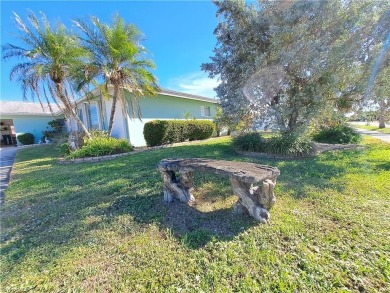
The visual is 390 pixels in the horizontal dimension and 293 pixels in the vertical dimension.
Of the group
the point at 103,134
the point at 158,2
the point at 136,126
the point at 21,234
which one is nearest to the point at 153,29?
the point at 158,2

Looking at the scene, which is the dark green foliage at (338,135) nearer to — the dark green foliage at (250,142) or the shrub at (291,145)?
the shrub at (291,145)

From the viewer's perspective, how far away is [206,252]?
2227 millimetres

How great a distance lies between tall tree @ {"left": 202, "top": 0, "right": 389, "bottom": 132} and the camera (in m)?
5.77

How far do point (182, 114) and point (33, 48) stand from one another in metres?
9.15

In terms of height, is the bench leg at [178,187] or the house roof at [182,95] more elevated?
the house roof at [182,95]

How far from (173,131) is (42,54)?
6960 millimetres

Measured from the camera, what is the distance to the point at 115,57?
29.4 ft

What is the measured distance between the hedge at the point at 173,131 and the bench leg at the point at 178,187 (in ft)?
23.8

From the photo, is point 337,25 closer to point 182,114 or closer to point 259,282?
point 259,282

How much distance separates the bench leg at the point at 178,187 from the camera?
3.42 meters

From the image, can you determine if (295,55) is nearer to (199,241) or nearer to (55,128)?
(199,241)

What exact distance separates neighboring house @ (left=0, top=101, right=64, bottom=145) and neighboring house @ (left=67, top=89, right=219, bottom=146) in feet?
20.4

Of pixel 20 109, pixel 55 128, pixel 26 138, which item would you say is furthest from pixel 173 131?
pixel 20 109

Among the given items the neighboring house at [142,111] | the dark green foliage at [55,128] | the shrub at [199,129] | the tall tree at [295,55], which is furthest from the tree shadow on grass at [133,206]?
the dark green foliage at [55,128]
